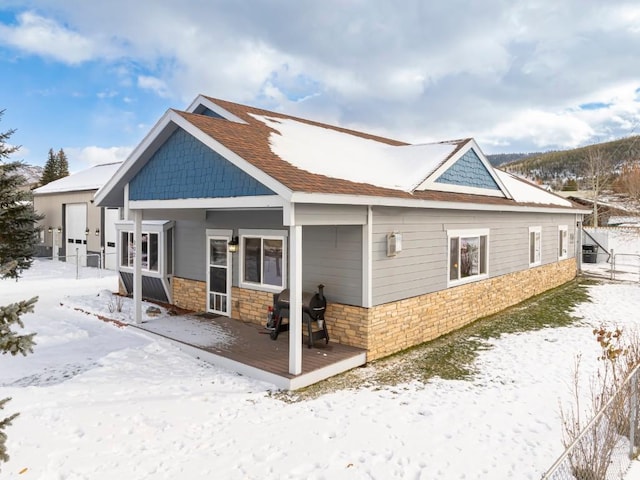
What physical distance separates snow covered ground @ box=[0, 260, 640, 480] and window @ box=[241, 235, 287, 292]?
2.41 metres

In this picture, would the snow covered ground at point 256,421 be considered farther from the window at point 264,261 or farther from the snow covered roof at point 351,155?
the snow covered roof at point 351,155

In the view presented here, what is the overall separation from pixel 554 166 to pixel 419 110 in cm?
8674

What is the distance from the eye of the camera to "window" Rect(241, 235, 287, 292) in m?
9.41

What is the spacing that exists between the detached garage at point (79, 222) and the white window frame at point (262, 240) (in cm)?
1386

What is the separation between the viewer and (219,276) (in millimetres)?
10711

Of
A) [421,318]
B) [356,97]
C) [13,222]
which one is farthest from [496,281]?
[356,97]

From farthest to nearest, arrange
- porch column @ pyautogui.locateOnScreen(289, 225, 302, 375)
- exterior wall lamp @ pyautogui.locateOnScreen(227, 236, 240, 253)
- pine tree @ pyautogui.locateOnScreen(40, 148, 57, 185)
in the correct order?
pine tree @ pyautogui.locateOnScreen(40, 148, 57, 185) < exterior wall lamp @ pyautogui.locateOnScreen(227, 236, 240, 253) < porch column @ pyautogui.locateOnScreen(289, 225, 302, 375)

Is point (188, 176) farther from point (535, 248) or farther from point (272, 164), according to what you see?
point (535, 248)

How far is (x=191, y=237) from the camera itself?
11484 mm

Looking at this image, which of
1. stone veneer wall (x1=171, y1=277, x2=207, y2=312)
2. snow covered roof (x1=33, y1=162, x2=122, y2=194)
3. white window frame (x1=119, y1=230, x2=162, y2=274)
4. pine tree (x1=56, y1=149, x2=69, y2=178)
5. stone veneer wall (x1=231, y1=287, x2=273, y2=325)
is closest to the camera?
stone veneer wall (x1=231, y1=287, x2=273, y2=325)

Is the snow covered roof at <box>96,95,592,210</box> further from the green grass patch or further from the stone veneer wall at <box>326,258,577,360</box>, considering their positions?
the green grass patch

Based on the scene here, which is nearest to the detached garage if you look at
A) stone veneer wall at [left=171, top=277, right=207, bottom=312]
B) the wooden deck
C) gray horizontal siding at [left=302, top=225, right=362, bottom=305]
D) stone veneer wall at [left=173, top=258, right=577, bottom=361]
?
stone veneer wall at [left=171, top=277, right=207, bottom=312]

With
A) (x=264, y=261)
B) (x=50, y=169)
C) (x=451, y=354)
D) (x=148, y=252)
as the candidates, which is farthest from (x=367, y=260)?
(x=50, y=169)

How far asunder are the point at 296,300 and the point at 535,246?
11.4 metres
